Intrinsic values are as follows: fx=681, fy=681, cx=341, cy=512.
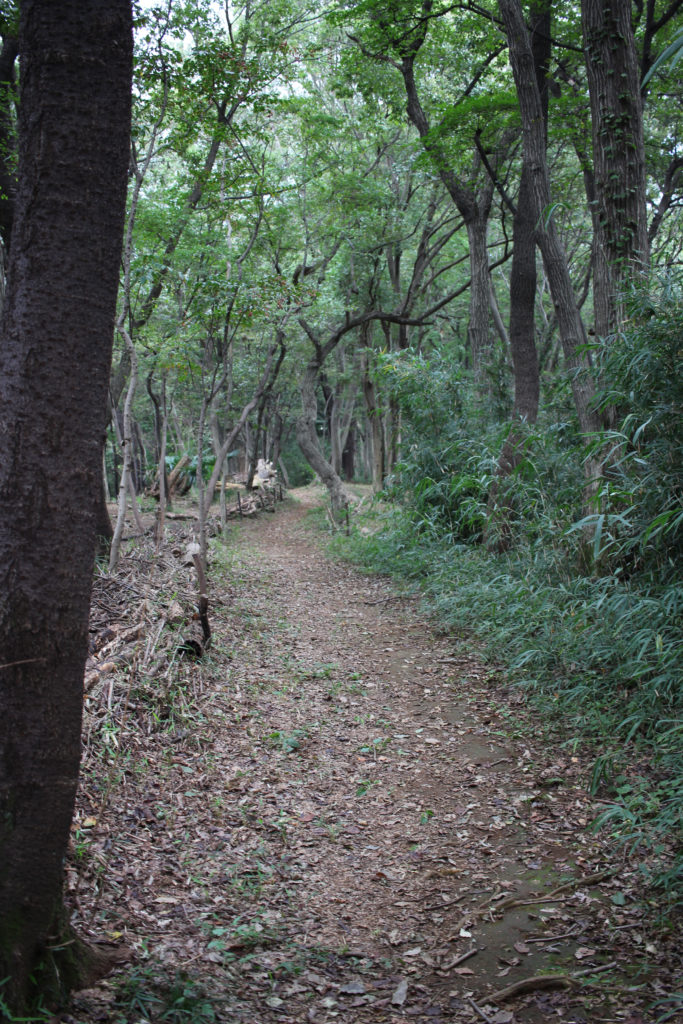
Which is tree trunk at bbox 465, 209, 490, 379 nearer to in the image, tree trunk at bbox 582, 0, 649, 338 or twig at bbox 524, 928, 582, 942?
tree trunk at bbox 582, 0, 649, 338

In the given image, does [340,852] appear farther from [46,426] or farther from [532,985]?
[46,426]

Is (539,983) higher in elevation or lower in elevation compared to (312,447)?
lower

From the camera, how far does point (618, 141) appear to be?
5.62 metres

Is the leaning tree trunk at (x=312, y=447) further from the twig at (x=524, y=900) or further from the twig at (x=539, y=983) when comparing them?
the twig at (x=539, y=983)

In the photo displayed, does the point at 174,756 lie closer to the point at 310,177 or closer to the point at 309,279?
the point at 310,177

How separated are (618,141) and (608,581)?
3.67 meters

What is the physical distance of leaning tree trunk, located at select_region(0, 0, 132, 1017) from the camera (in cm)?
203

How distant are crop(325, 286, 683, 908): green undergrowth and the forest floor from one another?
22 cm

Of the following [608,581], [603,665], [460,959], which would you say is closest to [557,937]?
[460,959]

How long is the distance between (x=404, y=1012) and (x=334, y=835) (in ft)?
4.13

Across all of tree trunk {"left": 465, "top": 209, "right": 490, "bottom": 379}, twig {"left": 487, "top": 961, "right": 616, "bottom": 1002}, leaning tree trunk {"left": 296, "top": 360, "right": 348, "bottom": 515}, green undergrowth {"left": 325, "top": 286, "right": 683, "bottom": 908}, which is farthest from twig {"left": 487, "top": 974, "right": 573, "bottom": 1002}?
leaning tree trunk {"left": 296, "top": 360, "right": 348, "bottom": 515}

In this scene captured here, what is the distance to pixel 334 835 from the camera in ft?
12.1

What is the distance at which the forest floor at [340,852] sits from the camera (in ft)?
8.16

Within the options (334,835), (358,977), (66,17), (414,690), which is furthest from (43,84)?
(414,690)
